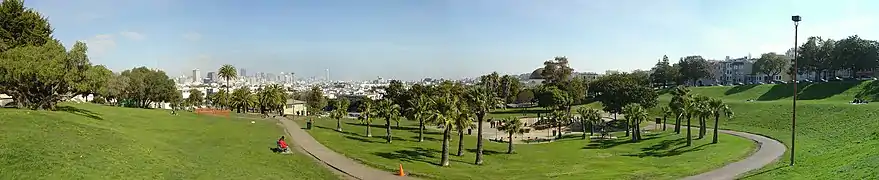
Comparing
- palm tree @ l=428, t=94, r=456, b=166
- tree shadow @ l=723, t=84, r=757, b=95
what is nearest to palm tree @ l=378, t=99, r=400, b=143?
palm tree @ l=428, t=94, r=456, b=166

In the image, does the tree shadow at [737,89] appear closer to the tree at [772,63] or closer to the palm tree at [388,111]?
the tree at [772,63]

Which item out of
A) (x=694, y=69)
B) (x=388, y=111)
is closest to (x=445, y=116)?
(x=388, y=111)

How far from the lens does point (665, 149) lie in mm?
57906

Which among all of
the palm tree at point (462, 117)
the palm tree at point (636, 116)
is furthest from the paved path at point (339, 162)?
the palm tree at point (636, 116)

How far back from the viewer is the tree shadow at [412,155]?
152 feet

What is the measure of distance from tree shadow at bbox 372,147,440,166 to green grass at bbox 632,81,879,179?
24.1 m

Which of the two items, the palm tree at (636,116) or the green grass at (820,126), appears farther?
the palm tree at (636,116)

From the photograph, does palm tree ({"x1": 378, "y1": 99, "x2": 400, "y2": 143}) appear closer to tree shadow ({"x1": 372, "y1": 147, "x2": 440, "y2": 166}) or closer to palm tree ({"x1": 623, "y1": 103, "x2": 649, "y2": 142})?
tree shadow ({"x1": 372, "y1": 147, "x2": 440, "y2": 166})

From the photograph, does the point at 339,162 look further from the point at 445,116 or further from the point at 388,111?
the point at 388,111

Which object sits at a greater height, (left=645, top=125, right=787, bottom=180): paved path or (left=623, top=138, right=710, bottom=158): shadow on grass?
(left=645, top=125, right=787, bottom=180): paved path

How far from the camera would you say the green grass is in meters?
31.8

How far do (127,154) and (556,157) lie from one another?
37180mm

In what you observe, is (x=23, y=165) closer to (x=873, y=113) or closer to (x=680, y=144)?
(x=680, y=144)

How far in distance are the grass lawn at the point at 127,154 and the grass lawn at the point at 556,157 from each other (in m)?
7.29
